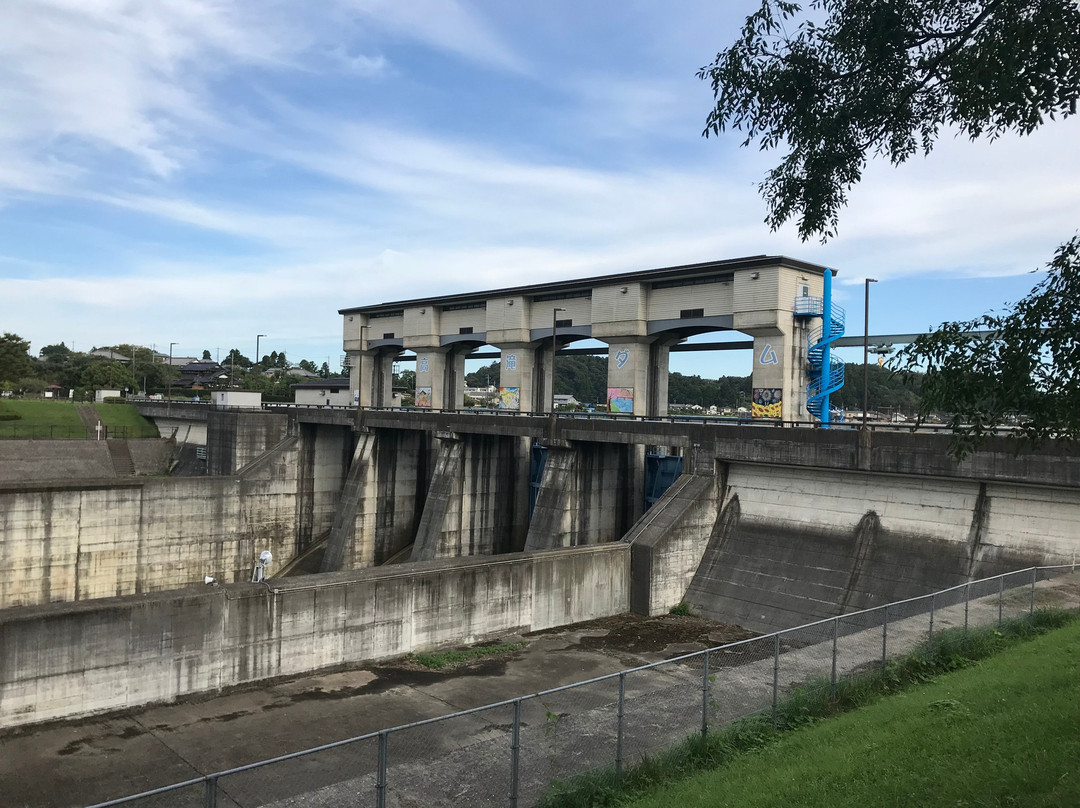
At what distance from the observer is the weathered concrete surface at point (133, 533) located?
3183cm

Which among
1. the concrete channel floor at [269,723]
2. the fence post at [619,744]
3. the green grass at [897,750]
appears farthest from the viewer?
the concrete channel floor at [269,723]

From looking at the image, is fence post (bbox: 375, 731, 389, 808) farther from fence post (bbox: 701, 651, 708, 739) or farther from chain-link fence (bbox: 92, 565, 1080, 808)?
fence post (bbox: 701, 651, 708, 739)

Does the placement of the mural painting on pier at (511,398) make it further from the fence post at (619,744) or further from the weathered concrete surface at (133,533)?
the fence post at (619,744)

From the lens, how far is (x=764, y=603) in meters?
24.6

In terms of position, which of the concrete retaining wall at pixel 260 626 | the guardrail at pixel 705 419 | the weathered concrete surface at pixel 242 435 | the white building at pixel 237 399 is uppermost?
the white building at pixel 237 399

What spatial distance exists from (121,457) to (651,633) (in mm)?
49074

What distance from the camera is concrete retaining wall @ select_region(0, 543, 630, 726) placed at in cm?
1638

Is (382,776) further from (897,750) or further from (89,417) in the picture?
(89,417)

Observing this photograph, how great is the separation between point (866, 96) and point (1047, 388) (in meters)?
4.64

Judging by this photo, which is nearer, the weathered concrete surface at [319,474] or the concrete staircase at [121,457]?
the weathered concrete surface at [319,474]

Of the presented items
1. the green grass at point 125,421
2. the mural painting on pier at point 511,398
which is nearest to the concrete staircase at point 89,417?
the green grass at point 125,421

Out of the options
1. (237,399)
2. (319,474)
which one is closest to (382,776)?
(319,474)

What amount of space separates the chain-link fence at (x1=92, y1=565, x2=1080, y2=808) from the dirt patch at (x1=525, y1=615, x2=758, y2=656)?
4.10 meters

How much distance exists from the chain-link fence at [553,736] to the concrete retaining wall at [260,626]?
5.17 meters
